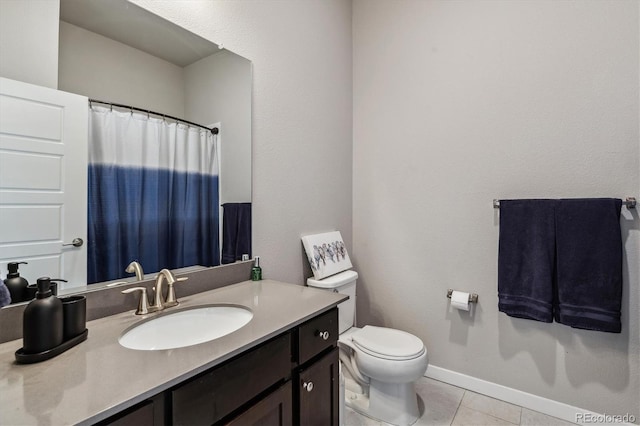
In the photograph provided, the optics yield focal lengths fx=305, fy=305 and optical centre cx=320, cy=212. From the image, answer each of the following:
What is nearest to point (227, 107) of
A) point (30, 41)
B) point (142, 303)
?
point (30, 41)

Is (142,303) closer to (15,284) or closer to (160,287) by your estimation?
(160,287)

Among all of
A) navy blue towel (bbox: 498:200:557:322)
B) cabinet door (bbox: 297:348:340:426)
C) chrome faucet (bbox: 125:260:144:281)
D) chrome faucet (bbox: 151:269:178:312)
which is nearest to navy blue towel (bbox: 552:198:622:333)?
navy blue towel (bbox: 498:200:557:322)

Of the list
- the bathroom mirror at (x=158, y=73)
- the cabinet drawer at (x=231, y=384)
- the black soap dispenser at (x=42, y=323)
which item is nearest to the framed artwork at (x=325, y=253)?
the bathroom mirror at (x=158, y=73)

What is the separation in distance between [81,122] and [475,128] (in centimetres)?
202

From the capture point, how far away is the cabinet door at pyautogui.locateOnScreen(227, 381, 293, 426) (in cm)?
85

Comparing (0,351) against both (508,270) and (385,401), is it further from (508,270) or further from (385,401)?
(508,270)

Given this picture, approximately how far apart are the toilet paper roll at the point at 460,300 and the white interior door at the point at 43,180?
6.26ft

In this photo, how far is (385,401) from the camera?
66.4 inches

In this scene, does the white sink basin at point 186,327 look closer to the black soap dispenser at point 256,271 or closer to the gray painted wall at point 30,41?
the black soap dispenser at point 256,271

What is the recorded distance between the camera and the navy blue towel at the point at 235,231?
1.50 metres

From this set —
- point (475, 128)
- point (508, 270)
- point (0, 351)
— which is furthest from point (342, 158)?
point (0, 351)

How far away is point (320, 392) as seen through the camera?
1152 mm

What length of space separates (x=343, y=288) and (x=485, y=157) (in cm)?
122

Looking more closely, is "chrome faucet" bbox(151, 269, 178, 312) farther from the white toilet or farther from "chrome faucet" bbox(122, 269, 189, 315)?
the white toilet
